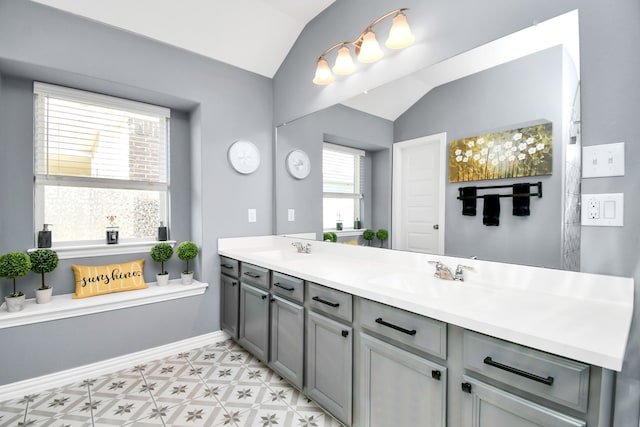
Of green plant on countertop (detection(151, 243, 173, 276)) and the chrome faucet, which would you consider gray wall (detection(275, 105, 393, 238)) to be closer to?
the chrome faucet

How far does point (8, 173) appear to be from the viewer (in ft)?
7.07

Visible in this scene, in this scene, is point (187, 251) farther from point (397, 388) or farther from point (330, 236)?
point (397, 388)

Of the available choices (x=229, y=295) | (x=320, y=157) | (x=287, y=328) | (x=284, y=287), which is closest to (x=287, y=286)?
(x=284, y=287)

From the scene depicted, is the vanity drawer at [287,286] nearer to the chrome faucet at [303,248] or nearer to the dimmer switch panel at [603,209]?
the chrome faucet at [303,248]

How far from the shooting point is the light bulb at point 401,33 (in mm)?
1734

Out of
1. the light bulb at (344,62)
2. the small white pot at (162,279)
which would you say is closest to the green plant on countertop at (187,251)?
the small white pot at (162,279)

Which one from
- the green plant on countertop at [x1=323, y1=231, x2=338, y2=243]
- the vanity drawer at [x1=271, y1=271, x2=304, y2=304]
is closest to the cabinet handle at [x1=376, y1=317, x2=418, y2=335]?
the vanity drawer at [x1=271, y1=271, x2=304, y2=304]

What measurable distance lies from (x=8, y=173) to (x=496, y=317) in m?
3.15

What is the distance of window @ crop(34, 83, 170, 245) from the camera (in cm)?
230

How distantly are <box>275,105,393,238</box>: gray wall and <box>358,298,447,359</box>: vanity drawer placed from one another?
74cm

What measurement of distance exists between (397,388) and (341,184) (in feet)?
4.65

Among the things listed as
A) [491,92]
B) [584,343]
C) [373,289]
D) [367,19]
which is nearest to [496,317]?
[584,343]

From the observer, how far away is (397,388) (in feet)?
4.24

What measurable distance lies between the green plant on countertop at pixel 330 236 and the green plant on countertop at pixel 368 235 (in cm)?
31
